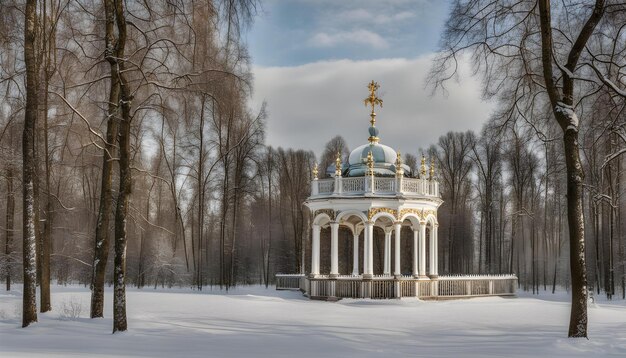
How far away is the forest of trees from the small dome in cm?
496

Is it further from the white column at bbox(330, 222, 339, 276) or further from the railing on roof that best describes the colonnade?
the railing on roof

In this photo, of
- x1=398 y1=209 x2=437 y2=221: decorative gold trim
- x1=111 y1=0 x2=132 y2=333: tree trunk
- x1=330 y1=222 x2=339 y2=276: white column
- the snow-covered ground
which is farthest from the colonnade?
x1=111 y1=0 x2=132 y2=333: tree trunk

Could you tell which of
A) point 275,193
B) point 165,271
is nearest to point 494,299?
point 165,271

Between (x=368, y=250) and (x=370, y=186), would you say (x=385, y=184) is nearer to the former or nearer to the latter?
(x=370, y=186)

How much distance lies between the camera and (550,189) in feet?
159

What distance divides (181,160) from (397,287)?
20.0 m

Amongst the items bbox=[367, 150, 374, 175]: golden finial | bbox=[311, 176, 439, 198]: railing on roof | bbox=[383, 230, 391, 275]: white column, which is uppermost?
bbox=[367, 150, 374, 175]: golden finial

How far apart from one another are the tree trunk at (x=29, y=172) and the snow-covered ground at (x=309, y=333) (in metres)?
0.67

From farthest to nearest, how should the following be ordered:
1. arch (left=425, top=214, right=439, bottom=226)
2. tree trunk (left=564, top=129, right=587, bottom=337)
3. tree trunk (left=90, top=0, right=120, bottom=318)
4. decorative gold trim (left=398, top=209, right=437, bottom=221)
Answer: arch (left=425, top=214, right=439, bottom=226), decorative gold trim (left=398, top=209, right=437, bottom=221), tree trunk (left=90, top=0, right=120, bottom=318), tree trunk (left=564, top=129, right=587, bottom=337)

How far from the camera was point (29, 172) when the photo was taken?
1542 centimetres

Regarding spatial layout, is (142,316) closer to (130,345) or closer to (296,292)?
(130,345)

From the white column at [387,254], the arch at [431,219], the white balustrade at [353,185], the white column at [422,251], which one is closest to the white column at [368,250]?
the white balustrade at [353,185]

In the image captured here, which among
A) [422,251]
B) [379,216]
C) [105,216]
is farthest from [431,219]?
[105,216]

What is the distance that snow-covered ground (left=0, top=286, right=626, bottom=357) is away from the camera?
12359 millimetres
